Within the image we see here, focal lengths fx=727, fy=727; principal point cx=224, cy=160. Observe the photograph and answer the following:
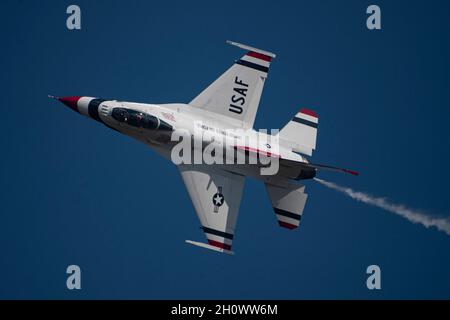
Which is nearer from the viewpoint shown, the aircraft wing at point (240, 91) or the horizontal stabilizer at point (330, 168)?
the horizontal stabilizer at point (330, 168)

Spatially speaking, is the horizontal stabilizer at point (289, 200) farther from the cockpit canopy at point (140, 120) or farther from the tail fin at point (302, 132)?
the cockpit canopy at point (140, 120)

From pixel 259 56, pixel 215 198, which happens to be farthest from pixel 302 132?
pixel 215 198

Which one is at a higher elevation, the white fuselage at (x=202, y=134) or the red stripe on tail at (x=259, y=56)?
the red stripe on tail at (x=259, y=56)

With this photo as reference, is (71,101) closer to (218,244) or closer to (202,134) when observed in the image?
(202,134)

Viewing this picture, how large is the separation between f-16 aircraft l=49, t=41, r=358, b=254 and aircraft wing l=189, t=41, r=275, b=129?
0.04 metres

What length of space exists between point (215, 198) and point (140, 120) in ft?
12.3

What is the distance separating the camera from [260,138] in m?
25.0

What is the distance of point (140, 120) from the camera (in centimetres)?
2442

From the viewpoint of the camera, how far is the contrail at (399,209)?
25766 millimetres

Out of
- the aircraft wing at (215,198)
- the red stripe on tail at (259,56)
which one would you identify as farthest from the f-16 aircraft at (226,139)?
the red stripe on tail at (259,56)

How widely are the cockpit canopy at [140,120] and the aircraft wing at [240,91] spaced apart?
1.59 m

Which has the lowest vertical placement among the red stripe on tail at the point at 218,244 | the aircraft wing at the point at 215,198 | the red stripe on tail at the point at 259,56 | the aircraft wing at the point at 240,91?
the red stripe on tail at the point at 218,244

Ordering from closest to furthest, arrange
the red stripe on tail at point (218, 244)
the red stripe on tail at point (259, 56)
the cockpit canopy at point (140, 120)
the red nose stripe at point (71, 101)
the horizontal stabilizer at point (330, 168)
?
1. the horizontal stabilizer at point (330, 168)
2. the cockpit canopy at point (140, 120)
3. the red stripe on tail at point (218, 244)
4. the red nose stripe at point (71, 101)
5. the red stripe on tail at point (259, 56)

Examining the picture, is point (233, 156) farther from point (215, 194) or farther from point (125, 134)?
point (125, 134)
